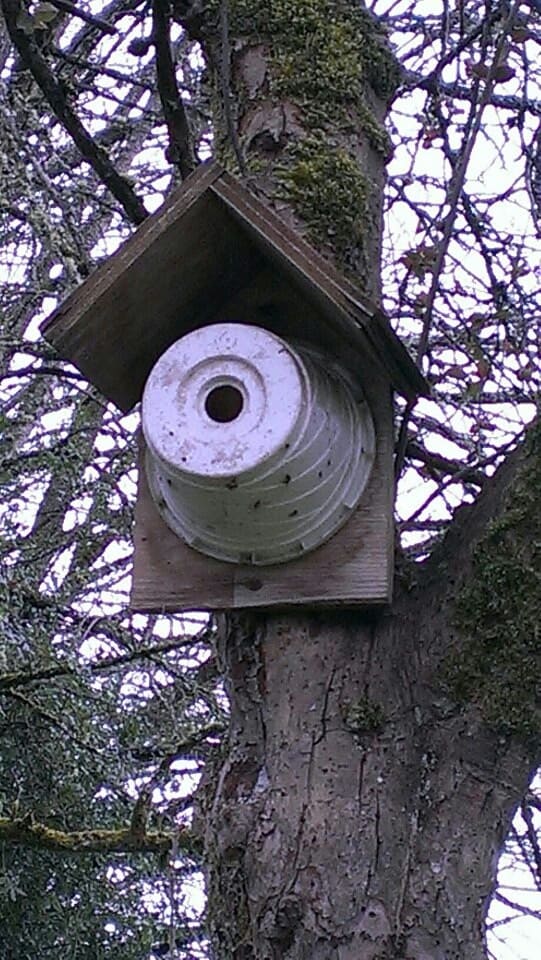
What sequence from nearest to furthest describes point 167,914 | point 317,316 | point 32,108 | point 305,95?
point 317,316
point 305,95
point 167,914
point 32,108

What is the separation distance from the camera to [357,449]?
3.96 ft

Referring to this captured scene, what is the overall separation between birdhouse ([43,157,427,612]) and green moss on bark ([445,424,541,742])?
3.4 inches

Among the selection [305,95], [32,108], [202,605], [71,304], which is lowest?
[202,605]

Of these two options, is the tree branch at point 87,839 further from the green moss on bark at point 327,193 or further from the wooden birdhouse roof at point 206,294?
the green moss on bark at point 327,193

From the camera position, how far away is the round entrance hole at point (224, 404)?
117 cm

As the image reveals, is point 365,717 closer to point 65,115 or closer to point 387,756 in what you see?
point 387,756

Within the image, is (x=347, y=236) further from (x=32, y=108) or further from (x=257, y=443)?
(x=32, y=108)

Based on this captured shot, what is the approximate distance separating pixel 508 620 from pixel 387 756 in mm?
144

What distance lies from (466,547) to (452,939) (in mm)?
304

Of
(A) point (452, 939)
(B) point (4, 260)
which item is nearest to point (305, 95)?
(A) point (452, 939)

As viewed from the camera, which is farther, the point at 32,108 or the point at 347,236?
the point at 32,108

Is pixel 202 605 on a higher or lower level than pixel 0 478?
lower

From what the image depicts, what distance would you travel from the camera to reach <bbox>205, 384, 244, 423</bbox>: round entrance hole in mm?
1172

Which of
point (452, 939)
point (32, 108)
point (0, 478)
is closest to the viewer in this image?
point (452, 939)
